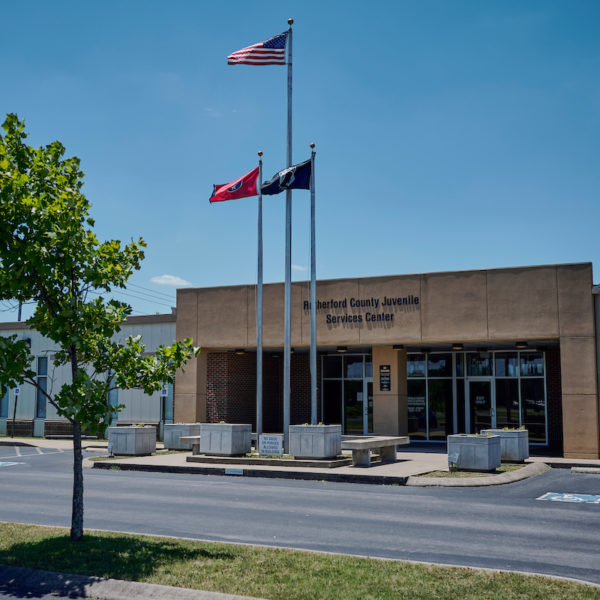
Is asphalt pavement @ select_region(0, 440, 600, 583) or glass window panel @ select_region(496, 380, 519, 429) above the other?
glass window panel @ select_region(496, 380, 519, 429)

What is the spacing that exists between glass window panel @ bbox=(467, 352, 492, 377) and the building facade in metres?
0.04

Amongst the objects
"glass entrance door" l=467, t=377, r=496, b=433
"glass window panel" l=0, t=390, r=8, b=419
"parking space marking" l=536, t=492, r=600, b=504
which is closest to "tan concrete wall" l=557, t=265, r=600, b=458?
"glass entrance door" l=467, t=377, r=496, b=433

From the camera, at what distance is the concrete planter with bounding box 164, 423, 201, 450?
2567cm

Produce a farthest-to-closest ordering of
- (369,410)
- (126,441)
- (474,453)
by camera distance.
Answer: (369,410) < (126,441) < (474,453)

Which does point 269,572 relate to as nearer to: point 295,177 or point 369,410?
point 295,177

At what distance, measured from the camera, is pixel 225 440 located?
21.8 m

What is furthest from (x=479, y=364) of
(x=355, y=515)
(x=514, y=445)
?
(x=355, y=515)

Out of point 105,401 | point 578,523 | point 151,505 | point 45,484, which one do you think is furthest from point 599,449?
point 105,401

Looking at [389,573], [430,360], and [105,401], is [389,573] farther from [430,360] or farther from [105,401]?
[430,360]

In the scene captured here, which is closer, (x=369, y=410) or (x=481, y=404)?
(x=481, y=404)

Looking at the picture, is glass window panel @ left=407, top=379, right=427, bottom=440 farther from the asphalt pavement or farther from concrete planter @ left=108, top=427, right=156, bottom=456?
concrete planter @ left=108, top=427, right=156, bottom=456

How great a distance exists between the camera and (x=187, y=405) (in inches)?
1120

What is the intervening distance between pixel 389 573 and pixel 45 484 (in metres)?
11.7

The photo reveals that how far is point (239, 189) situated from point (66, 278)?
15096mm
